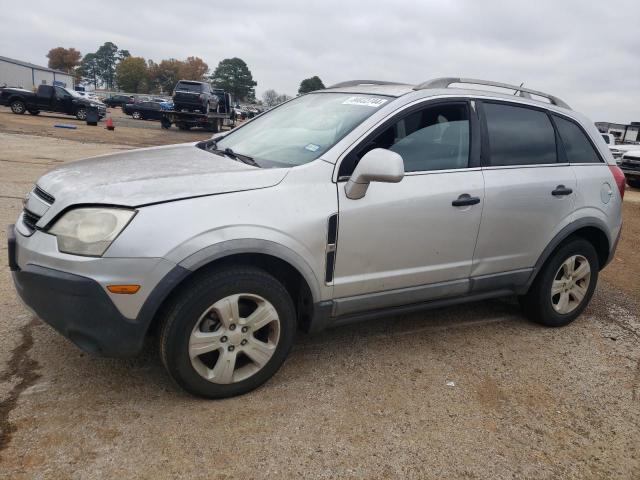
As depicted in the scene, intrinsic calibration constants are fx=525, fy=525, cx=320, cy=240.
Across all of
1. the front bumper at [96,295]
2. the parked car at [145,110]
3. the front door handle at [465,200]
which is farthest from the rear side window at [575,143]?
the parked car at [145,110]

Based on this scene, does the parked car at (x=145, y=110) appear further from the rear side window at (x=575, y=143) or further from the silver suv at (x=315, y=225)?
the rear side window at (x=575, y=143)

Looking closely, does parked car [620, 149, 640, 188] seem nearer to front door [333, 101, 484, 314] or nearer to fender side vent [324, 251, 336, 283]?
front door [333, 101, 484, 314]

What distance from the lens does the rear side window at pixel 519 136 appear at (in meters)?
3.65

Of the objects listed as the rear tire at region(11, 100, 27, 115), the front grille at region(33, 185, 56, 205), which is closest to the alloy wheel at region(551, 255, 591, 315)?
the front grille at region(33, 185, 56, 205)

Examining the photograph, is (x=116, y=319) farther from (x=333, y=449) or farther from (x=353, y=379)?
(x=353, y=379)

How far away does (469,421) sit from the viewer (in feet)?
9.30

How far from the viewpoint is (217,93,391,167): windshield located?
3.14 metres

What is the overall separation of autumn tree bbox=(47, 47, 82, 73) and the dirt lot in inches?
5691

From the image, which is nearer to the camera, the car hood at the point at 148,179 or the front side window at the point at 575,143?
the car hood at the point at 148,179

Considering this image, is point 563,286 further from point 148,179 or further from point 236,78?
point 236,78

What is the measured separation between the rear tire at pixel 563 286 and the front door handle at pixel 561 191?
426 millimetres

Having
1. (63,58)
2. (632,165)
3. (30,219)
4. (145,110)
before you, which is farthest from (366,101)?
(63,58)

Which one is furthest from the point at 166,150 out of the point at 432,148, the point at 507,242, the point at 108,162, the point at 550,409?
the point at 550,409

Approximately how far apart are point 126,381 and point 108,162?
129cm
